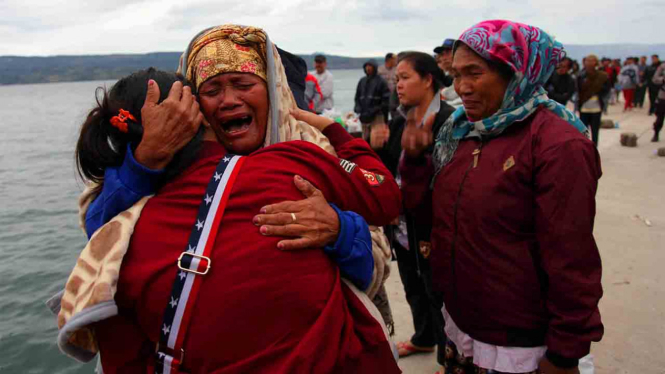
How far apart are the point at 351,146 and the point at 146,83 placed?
72 centimetres

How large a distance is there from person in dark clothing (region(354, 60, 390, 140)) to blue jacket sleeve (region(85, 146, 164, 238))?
797 centimetres

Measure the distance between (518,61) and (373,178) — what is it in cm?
89

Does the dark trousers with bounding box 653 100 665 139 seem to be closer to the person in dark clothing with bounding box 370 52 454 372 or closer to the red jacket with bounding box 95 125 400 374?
the person in dark clothing with bounding box 370 52 454 372

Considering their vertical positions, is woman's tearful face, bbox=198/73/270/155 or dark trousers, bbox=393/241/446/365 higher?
woman's tearful face, bbox=198/73/270/155

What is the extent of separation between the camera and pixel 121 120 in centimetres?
126

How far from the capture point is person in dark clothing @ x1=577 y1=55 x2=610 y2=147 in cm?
848

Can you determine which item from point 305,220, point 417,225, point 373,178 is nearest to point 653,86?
point 417,225

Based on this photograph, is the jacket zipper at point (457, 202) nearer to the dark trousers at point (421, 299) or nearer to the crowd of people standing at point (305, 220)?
the crowd of people standing at point (305, 220)

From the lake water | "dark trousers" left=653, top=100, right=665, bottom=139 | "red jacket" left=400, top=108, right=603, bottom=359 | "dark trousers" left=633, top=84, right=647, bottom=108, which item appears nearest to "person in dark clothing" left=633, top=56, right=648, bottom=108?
"dark trousers" left=633, top=84, right=647, bottom=108

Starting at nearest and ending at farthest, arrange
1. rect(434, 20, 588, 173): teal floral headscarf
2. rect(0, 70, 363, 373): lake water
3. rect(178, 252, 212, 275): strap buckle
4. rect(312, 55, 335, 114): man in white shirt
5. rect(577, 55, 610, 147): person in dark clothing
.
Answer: rect(178, 252, 212, 275): strap buckle → rect(434, 20, 588, 173): teal floral headscarf → rect(0, 70, 363, 373): lake water → rect(577, 55, 610, 147): person in dark clothing → rect(312, 55, 335, 114): man in white shirt

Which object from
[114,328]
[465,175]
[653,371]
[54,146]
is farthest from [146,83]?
[54,146]

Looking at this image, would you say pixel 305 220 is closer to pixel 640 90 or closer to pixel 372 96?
pixel 372 96

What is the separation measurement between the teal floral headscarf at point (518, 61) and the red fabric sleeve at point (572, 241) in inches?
10.2

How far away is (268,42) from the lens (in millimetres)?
1717
